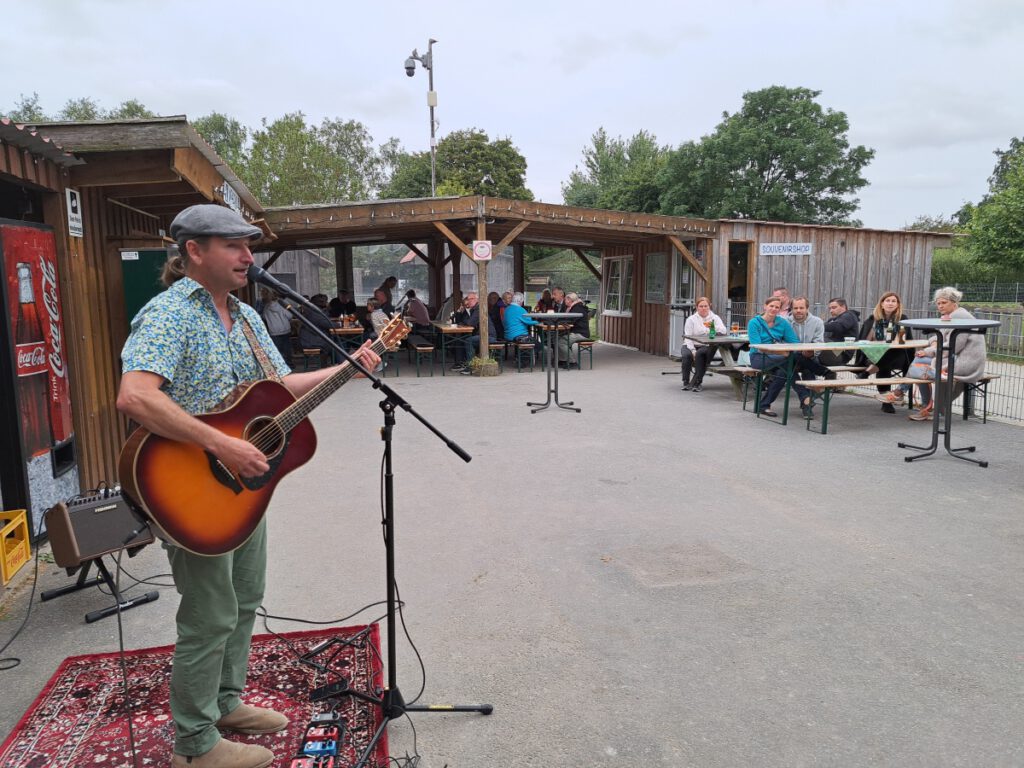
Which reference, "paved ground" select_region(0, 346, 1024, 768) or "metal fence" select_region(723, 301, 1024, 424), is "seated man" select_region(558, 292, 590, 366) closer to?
"metal fence" select_region(723, 301, 1024, 424)

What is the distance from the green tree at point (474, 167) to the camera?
148ft

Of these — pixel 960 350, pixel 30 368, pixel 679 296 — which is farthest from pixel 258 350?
pixel 679 296

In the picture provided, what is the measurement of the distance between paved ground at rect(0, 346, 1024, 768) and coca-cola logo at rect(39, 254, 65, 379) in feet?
4.51

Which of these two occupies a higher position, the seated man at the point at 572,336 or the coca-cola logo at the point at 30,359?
the coca-cola logo at the point at 30,359

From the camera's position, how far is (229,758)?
223cm

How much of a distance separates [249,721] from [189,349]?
1.33 meters

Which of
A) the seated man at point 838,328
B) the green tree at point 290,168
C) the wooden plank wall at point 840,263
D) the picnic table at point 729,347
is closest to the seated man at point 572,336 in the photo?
the wooden plank wall at point 840,263

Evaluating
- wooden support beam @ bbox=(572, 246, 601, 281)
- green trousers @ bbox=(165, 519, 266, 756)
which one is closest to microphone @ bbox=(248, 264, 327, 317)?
green trousers @ bbox=(165, 519, 266, 756)

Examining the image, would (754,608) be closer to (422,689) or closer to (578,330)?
(422,689)

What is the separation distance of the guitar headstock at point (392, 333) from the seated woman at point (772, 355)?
6.72 m

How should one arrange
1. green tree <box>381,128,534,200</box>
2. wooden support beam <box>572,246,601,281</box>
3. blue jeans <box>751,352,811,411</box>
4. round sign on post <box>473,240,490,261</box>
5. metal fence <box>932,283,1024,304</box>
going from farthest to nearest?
green tree <box>381,128,534,200</box>, metal fence <box>932,283,1024,304</box>, wooden support beam <box>572,246,601,281</box>, round sign on post <box>473,240,490,261</box>, blue jeans <box>751,352,811,411</box>

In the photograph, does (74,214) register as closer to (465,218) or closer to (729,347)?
(465,218)

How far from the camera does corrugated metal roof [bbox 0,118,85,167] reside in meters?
3.64

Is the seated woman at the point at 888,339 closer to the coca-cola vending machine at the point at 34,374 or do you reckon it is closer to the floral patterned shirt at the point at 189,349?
the floral patterned shirt at the point at 189,349
